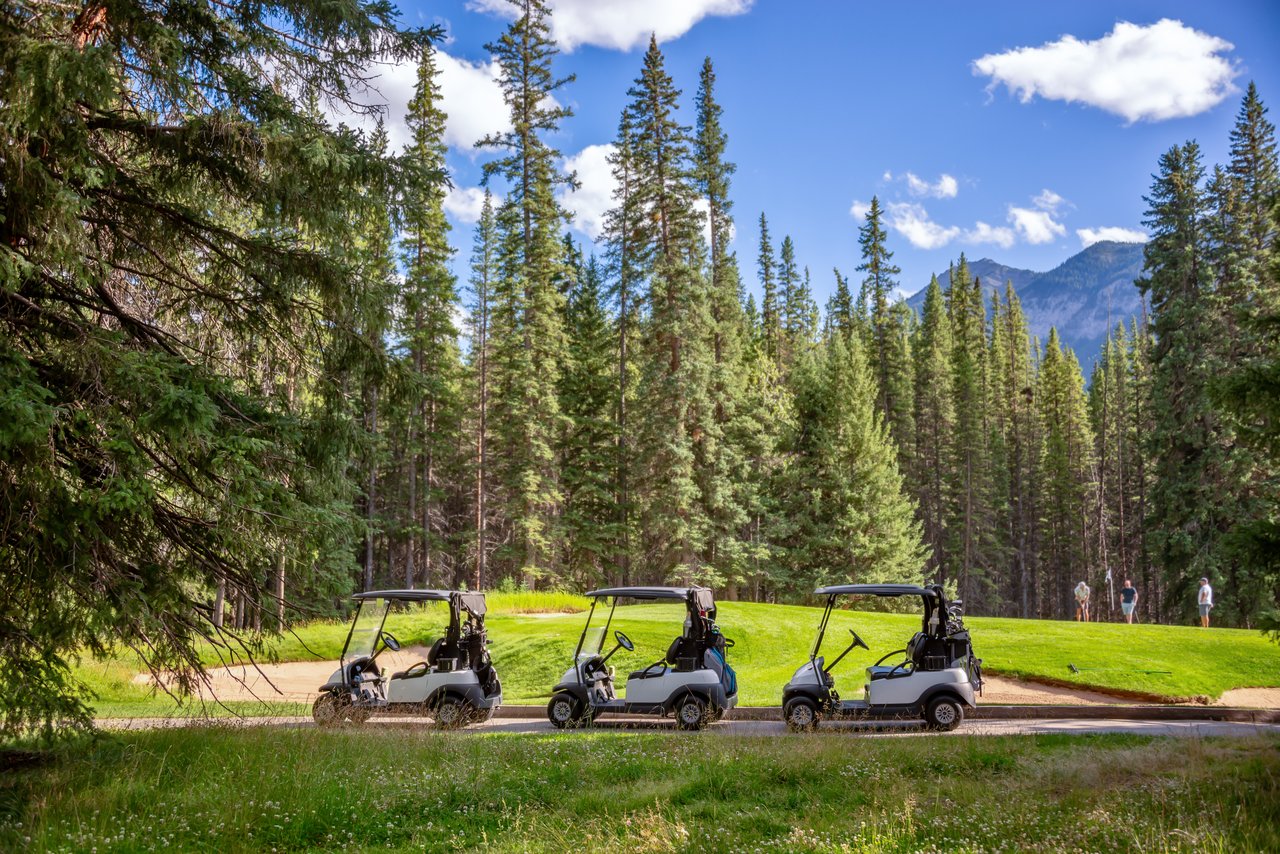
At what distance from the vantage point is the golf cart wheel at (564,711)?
1155cm

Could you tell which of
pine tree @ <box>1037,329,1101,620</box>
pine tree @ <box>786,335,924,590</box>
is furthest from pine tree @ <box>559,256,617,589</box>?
pine tree @ <box>1037,329,1101,620</box>

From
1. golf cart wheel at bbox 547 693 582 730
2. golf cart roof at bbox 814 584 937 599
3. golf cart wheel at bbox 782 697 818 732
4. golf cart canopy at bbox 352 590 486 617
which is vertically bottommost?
golf cart wheel at bbox 547 693 582 730

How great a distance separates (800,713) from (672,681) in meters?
1.79

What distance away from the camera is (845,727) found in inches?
419

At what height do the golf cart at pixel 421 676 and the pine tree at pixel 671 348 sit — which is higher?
the pine tree at pixel 671 348

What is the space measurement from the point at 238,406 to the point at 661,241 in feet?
85.6

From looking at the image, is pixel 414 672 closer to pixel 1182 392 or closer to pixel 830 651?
pixel 830 651

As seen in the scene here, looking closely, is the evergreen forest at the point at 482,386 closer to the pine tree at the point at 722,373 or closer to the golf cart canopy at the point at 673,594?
the pine tree at the point at 722,373

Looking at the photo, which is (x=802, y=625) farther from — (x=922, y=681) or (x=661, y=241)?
(x=661, y=241)

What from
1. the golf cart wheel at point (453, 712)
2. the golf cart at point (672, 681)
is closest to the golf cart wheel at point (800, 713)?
the golf cart at point (672, 681)

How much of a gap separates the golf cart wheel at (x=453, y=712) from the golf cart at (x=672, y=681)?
1216 mm

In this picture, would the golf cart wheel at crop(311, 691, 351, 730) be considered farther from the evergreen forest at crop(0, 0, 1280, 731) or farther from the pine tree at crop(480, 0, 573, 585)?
the pine tree at crop(480, 0, 573, 585)

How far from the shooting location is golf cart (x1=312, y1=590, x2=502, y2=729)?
11508mm

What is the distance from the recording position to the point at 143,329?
711 centimetres
